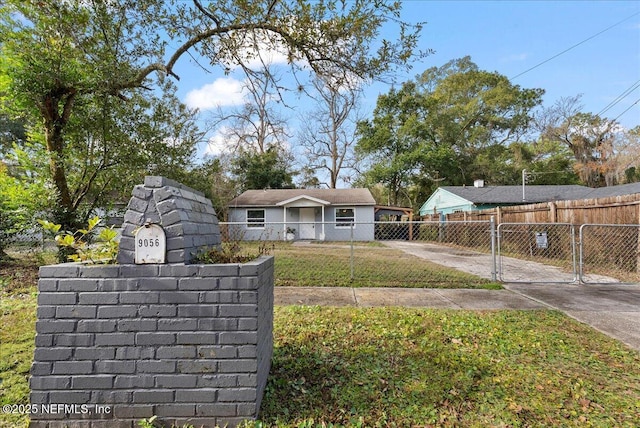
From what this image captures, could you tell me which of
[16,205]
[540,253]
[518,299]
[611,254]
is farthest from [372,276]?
[16,205]

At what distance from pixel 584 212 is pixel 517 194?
1238 centimetres

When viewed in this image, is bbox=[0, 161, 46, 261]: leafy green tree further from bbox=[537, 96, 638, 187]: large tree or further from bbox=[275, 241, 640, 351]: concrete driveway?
bbox=[537, 96, 638, 187]: large tree

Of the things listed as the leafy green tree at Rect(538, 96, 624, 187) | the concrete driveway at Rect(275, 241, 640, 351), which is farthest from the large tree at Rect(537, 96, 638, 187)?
the concrete driveway at Rect(275, 241, 640, 351)

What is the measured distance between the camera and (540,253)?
10.6m

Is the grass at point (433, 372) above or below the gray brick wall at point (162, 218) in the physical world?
below

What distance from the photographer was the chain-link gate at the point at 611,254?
7.02 metres

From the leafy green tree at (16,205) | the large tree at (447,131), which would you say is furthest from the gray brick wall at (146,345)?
the large tree at (447,131)

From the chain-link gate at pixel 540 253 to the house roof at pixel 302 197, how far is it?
9350mm

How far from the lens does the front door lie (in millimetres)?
20141

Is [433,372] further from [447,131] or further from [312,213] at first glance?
[447,131]

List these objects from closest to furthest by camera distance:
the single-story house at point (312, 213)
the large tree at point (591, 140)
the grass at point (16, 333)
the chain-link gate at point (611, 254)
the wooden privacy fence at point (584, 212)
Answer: the grass at point (16, 333)
the chain-link gate at point (611, 254)
the wooden privacy fence at point (584, 212)
the single-story house at point (312, 213)
the large tree at point (591, 140)

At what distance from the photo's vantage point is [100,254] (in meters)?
2.21

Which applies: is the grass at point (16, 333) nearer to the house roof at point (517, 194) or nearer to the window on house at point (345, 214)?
the window on house at point (345, 214)

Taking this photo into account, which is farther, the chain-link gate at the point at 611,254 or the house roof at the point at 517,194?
the house roof at the point at 517,194
